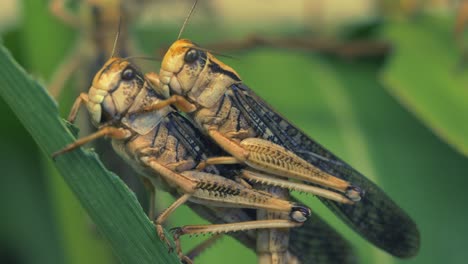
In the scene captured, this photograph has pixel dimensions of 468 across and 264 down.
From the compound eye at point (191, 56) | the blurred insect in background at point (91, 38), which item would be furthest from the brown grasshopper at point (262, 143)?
the blurred insect in background at point (91, 38)

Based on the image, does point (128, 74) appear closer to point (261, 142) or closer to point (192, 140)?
point (192, 140)

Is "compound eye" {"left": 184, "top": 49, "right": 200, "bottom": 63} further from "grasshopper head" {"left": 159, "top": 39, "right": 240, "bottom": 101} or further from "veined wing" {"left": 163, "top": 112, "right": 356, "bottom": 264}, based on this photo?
"veined wing" {"left": 163, "top": 112, "right": 356, "bottom": 264}

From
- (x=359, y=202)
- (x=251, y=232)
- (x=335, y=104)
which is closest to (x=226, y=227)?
(x=251, y=232)

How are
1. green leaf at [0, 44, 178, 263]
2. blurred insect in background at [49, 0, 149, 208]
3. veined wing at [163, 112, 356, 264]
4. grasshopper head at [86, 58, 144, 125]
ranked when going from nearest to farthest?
green leaf at [0, 44, 178, 263] < grasshopper head at [86, 58, 144, 125] < veined wing at [163, 112, 356, 264] < blurred insect in background at [49, 0, 149, 208]

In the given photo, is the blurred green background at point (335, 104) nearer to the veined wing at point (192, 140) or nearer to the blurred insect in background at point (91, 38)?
the blurred insect in background at point (91, 38)

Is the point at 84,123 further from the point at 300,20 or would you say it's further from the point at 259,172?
the point at 300,20

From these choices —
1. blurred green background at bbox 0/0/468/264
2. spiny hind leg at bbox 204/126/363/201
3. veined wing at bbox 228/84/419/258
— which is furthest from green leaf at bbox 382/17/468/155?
spiny hind leg at bbox 204/126/363/201
